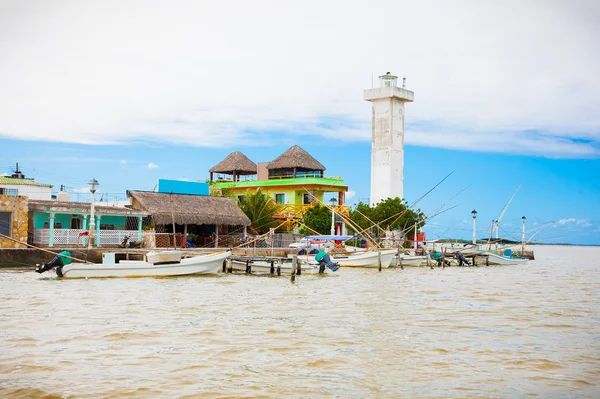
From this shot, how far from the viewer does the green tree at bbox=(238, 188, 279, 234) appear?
4469cm

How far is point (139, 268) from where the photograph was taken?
2573 centimetres

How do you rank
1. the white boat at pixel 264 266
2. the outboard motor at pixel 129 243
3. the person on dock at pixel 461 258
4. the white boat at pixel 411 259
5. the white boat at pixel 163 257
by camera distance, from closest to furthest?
the white boat at pixel 163 257
the white boat at pixel 264 266
the outboard motor at pixel 129 243
the white boat at pixel 411 259
the person on dock at pixel 461 258

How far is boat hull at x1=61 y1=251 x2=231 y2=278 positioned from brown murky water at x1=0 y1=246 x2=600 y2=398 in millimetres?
2380

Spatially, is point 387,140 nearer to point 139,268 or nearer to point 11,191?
point 11,191

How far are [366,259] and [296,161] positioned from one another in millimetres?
19282

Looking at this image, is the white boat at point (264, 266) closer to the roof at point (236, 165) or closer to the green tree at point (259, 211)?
the green tree at point (259, 211)

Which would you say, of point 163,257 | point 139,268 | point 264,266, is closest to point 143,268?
point 139,268

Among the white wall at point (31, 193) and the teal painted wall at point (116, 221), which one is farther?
the white wall at point (31, 193)

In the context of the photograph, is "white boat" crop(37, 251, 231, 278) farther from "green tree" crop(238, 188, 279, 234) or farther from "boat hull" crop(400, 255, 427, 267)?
"green tree" crop(238, 188, 279, 234)

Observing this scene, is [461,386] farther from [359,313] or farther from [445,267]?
[445,267]

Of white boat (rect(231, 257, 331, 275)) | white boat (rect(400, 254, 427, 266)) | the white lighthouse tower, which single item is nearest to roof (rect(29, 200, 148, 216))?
white boat (rect(231, 257, 331, 275))

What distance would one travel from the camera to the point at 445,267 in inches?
1602

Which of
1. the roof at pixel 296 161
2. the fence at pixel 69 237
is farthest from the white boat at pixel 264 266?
the roof at pixel 296 161

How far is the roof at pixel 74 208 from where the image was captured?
32062 mm
